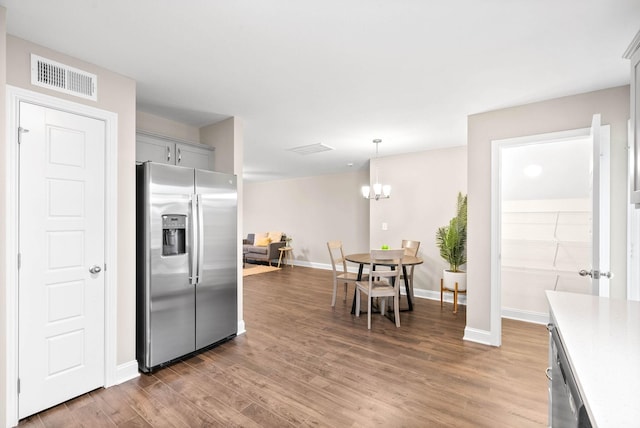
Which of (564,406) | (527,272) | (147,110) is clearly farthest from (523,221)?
(147,110)

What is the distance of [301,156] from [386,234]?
2220mm

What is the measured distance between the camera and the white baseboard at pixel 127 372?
8.03 feet

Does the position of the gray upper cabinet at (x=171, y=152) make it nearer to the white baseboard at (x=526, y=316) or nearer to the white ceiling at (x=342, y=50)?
the white ceiling at (x=342, y=50)

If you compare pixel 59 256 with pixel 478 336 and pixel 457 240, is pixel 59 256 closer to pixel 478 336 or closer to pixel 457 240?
pixel 478 336

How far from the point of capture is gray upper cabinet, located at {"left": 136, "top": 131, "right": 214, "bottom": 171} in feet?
9.96

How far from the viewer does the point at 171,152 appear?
3.27 m

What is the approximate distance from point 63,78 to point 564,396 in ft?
11.5

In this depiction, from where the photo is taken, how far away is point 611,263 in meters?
2.60

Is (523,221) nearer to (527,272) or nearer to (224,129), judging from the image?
(527,272)

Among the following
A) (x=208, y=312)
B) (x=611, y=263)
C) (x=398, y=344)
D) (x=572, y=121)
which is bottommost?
(x=398, y=344)

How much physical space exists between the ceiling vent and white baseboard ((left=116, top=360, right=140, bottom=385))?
11.8ft

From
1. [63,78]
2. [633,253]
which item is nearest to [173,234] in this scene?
[63,78]

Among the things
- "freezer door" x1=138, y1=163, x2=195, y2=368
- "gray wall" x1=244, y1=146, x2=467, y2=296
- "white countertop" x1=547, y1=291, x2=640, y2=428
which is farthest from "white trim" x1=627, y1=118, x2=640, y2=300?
"freezer door" x1=138, y1=163, x2=195, y2=368

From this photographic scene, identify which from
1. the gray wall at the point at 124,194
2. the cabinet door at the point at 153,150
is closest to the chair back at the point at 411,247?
the cabinet door at the point at 153,150
